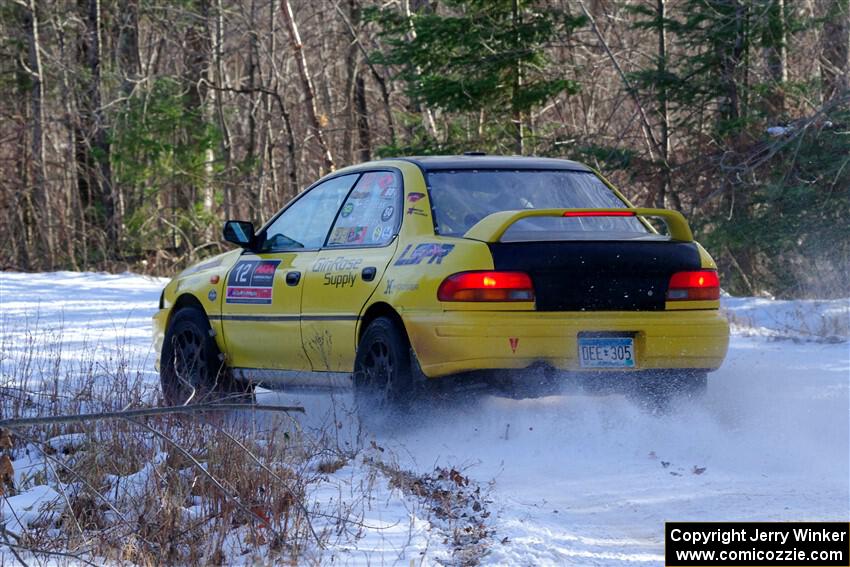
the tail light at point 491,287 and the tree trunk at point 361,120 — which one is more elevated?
the tree trunk at point 361,120

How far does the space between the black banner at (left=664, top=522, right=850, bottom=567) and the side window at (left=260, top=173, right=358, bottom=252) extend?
3612mm

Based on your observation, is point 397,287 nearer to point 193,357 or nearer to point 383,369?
point 383,369

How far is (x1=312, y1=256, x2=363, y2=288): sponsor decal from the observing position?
289 inches

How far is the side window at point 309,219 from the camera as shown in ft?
26.3

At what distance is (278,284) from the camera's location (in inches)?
315

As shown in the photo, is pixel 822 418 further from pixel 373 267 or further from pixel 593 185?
pixel 373 267

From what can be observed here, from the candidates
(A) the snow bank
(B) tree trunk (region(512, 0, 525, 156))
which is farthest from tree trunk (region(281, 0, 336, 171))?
(A) the snow bank

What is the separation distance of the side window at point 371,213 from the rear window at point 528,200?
0.29 meters

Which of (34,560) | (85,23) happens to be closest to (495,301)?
(34,560)

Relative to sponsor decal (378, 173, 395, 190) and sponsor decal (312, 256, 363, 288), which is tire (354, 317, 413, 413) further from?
sponsor decal (378, 173, 395, 190)

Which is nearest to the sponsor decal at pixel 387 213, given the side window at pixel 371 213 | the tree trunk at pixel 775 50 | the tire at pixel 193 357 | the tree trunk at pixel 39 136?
the side window at pixel 371 213

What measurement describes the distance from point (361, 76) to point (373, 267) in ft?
81.3

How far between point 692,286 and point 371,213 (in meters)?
2.00

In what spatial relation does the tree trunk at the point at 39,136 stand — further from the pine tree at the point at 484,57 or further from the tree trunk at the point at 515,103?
the tree trunk at the point at 515,103
